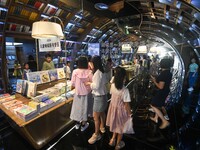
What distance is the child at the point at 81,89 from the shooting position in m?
2.36

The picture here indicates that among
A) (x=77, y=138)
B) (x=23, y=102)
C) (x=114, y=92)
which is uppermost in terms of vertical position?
(x=114, y=92)

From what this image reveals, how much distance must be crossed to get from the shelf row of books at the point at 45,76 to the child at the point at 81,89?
0.73 m

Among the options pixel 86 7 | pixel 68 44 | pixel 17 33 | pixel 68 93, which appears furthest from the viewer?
pixel 68 44

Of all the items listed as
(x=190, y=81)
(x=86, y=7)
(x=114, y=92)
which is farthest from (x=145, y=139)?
(x=190, y=81)

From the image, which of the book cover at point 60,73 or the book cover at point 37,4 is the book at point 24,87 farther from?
the book cover at point 37,4

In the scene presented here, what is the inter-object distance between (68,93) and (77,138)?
3.16ft

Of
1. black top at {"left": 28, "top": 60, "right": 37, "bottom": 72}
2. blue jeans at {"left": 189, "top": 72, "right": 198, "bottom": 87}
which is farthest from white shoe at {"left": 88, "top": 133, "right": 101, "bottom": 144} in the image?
blue jeans at {"left": 189, "top": 72, "right": 198, "bottom": 87}

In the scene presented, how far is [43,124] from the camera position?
2.17 meters

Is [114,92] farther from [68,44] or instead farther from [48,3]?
[68,44]

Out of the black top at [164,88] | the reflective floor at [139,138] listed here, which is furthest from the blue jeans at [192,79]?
the black top at [164,88]

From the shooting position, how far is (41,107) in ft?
7.13

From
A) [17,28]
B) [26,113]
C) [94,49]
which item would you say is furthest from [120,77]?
[94,49]

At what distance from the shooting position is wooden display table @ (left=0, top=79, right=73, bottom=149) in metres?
1.96

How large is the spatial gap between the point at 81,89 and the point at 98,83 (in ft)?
1.39
